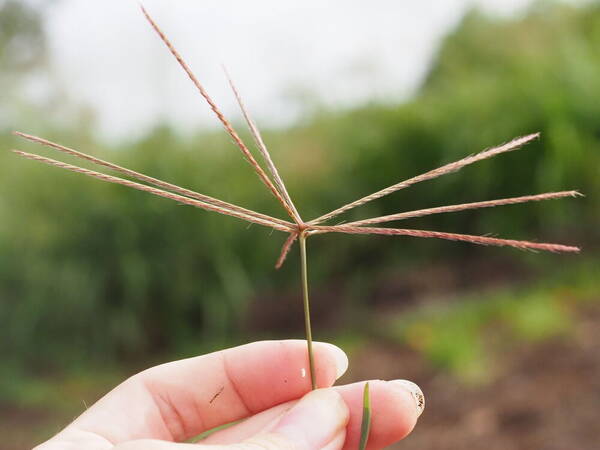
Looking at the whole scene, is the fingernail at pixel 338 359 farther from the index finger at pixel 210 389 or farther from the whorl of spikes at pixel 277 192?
the whorl of spikes at pixel 277 192

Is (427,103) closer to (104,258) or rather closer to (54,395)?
(104,258)

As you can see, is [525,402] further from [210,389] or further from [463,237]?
[463,237]

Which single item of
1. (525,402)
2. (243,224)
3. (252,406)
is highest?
(243,224)

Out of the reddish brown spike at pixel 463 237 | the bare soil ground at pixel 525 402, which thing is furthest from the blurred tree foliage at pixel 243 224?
the reddish brown spike at pixel 463 237

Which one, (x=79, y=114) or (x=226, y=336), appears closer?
(x=226, y=336)

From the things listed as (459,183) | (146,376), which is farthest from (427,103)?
(146,376)

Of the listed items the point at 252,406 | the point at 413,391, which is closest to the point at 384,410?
the point at 413,391

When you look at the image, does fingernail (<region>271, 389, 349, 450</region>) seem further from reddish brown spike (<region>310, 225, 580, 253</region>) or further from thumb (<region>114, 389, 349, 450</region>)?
reddish brown spike (<region>310, 225, 580, 253</region>)

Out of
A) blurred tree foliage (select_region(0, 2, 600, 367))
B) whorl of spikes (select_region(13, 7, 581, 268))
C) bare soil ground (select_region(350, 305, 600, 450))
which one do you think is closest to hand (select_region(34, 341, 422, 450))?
whorl of spikes (select_region(13, 7, 581, 268))

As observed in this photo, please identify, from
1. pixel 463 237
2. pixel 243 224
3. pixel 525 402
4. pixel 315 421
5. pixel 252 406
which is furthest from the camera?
pixel 243 224
